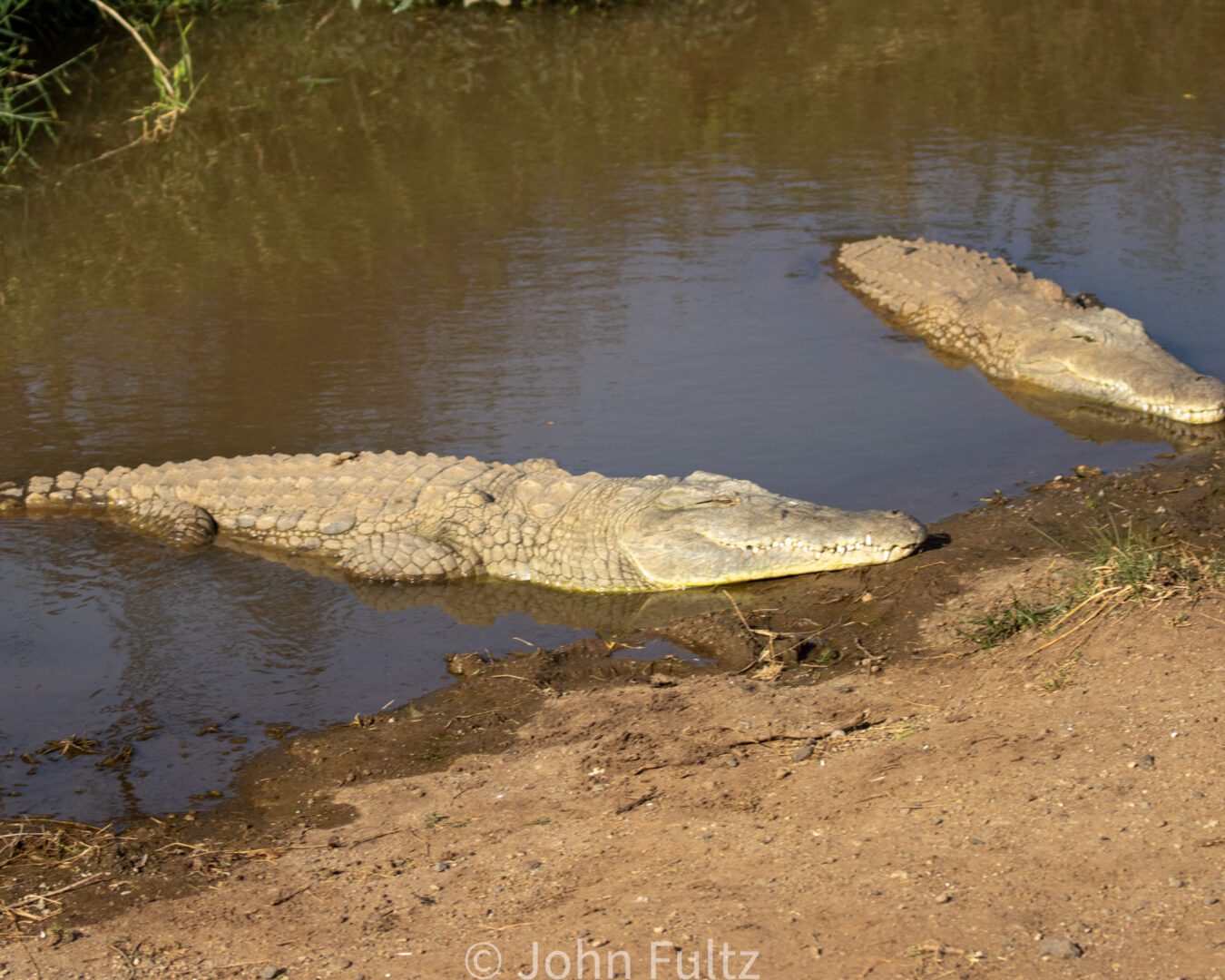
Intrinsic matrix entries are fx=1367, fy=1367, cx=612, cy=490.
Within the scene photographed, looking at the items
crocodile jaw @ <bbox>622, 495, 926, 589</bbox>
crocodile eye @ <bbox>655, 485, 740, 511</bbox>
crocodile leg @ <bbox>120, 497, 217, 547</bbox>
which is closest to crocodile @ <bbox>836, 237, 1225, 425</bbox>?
crocodile jaw @ <bbox>622, 495, 926, 589</bbox>

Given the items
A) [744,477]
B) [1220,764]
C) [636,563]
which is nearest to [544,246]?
[744,477]

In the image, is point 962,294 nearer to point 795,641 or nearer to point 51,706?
point 795,641

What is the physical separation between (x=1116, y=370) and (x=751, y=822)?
5.23 metres

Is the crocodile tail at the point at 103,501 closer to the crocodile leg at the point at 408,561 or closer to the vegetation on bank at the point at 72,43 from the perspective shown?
the crocodile leg at the point at 408,561

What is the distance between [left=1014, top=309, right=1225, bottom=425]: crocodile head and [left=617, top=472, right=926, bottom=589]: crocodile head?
2629 millimetres

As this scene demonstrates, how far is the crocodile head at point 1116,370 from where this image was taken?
7992 mm

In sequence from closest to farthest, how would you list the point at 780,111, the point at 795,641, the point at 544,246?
the point at 795,641 → the point at 544,246 → the point at 780,111

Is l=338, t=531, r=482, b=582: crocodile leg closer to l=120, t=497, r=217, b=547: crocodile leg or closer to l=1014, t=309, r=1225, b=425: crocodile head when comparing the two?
l=120, t=497, r=217, b=547: crocodile leg

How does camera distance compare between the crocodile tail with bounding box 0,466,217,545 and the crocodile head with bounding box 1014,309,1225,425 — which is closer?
the crocodile tail with bounding box 0,466,217,545

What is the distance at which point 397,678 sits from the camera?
19.6 ft

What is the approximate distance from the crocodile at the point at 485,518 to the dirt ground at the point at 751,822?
0.58 m

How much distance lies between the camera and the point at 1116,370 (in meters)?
8.41

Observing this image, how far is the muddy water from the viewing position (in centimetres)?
647

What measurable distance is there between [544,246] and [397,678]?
229 inches
